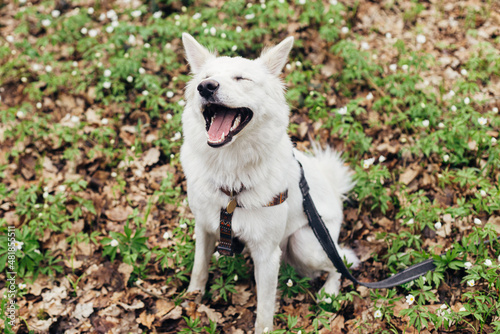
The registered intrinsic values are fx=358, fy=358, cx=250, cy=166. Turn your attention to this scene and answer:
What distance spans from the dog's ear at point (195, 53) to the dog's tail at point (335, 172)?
1.56 meters

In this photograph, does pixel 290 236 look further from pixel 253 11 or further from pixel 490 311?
pixel 253 11

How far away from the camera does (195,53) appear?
279 cm

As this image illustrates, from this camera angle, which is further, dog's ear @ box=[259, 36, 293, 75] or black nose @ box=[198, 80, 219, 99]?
dog's ear @ box=[259, 36, 293, 75]

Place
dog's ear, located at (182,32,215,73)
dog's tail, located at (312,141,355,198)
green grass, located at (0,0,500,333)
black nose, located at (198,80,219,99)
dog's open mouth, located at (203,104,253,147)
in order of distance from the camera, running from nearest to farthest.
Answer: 1. black nose, located at (198,80,219,99)
2. dog's open mouth, located at (203,104,253,147)
3. dog's ear, located at (182,32,215,73)
4. green grass, located at (0,0,500,333)
5. dog's tail, located at (312,141,355,198)

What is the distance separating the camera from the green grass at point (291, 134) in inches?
123

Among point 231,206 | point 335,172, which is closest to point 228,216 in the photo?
point 231,206

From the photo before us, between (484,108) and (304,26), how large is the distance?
2702 mm

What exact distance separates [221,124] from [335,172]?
1.64m

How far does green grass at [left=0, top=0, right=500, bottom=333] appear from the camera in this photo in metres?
3.13

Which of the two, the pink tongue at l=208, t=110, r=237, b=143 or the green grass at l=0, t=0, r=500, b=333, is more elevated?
the pink tongue at l=208, t=110, r=237, b=143

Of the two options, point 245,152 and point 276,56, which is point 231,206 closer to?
point 245,152

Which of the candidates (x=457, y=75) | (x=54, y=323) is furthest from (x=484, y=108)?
(x=54, y=323)

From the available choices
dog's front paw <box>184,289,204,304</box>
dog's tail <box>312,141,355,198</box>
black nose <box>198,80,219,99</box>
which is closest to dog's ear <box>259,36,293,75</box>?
black nose <box>198,80,219,99</box>

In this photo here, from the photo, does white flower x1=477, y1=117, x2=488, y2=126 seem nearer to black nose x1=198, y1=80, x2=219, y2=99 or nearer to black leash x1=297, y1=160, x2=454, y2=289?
black leash x1=297, y1=160, x2=454, y2=289
